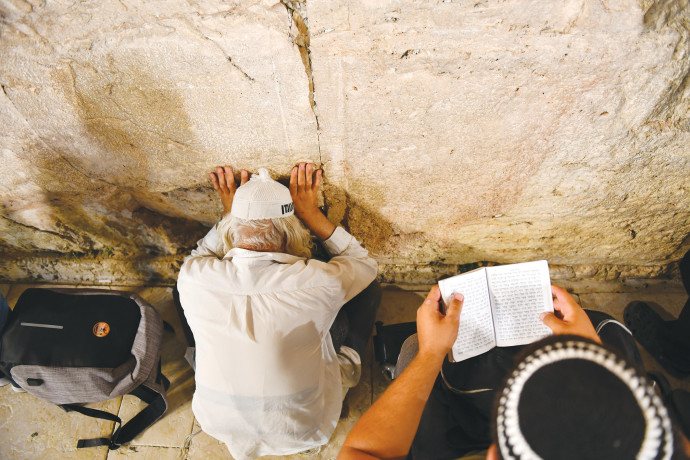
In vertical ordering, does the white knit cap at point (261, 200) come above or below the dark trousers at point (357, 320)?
above

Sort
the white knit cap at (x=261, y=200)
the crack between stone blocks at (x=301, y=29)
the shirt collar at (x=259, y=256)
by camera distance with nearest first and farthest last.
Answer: the crack between stone blocks at (x=301, y=29) → the shirt collar at (x=259, y=256) → the white knit cap at (x=261, y=200)

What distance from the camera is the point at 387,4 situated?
108 centimetres

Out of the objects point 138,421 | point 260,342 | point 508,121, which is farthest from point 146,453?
point 508,121

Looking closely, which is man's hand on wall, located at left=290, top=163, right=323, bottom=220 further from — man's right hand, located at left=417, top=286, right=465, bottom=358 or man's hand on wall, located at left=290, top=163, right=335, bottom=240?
man's right hand, located at left=417, top=286, right=465, bottom=358

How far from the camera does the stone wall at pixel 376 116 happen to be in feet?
3.72

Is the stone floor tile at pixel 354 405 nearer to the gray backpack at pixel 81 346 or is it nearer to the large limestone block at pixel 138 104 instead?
the gray backpack at pixel 81 346

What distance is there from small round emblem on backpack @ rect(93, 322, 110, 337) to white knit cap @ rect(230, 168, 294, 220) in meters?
0.90

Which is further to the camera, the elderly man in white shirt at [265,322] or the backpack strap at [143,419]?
the backpack strap at [143,419]

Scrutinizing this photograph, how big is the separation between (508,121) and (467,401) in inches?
45.4

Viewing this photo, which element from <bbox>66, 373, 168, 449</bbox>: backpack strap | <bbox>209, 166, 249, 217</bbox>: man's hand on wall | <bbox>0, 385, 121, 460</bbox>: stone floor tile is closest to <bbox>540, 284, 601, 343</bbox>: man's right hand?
<bbox>209, 166, 249, 217</bbox>: man's hand on wall

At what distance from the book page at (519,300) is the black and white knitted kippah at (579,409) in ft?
2.45

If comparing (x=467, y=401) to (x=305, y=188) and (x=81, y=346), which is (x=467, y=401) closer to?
(x=305, y=188)

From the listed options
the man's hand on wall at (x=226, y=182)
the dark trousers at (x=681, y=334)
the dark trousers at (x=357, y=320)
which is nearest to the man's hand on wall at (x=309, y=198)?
the man's hand on wall at (x=226, y=182)

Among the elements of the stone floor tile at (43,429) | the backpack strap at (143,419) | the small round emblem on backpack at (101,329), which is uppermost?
the small round emblem on backpack at (101,329)
